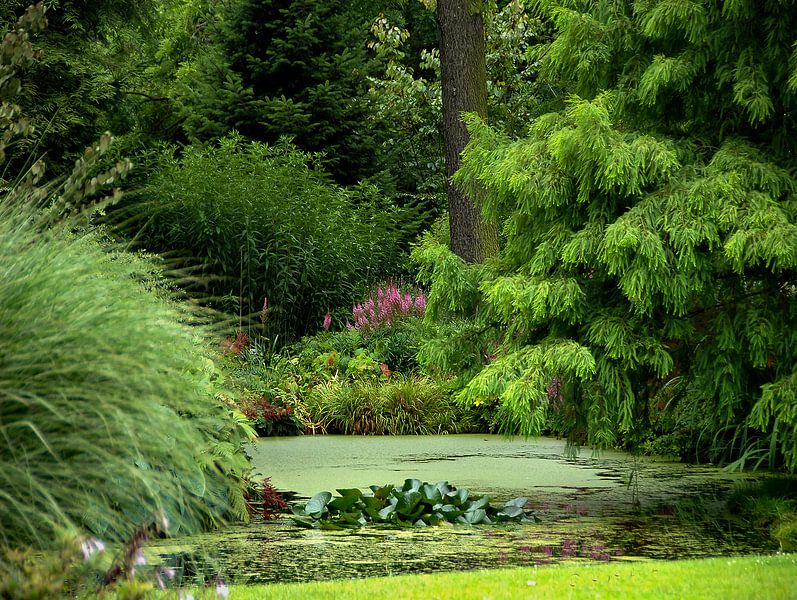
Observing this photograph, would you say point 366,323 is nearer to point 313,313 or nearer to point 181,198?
point 313,313

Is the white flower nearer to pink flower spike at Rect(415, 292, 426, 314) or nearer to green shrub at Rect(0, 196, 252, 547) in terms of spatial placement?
green shrub at Rect(0, 196, 252, 547)

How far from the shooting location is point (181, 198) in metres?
15.9

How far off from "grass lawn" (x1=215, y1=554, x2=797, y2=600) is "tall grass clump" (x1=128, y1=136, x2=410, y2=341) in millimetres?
9761

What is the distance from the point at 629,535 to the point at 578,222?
7.07ft

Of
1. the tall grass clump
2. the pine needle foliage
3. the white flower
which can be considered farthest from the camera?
the tall grass clump

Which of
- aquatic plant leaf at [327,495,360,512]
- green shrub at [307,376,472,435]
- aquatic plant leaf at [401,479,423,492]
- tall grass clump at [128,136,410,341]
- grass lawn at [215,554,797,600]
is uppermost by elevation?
tall grass clump at [128,136,410,341]

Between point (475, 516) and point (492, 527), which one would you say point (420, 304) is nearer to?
point (475, 516)

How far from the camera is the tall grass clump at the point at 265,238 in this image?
1534cm

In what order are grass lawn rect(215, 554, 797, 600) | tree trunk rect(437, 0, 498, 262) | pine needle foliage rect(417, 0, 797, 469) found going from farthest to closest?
tree trunk rect(437, 0, 498, 262) → pine needle foliage rect(417, 0, 797, 469) → grass lawn rect(215, 554, 797, 600)

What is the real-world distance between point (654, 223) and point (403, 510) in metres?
2.45

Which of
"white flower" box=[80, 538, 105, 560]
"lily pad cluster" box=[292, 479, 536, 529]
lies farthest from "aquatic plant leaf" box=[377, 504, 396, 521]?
"white flower" box=[80, 538, 105, 560]

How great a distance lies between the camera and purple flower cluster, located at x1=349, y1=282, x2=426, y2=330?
48.3 ft

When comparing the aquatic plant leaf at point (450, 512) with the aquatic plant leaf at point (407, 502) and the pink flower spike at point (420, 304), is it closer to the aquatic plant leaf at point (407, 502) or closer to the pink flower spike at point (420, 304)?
the aquatic plant leaf at point (407, 502)

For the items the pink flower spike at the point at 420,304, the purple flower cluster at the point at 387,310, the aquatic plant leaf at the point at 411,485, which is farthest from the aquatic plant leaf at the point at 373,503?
the pink flower spike at the point at 420,304
